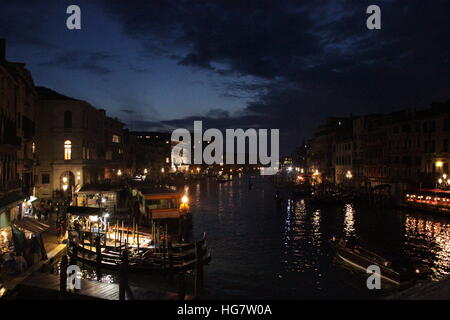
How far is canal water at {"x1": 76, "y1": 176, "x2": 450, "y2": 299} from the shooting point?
19359mm

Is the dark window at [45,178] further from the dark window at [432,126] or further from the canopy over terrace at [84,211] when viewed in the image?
the dark window at [432,126]

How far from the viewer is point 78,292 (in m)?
14.1

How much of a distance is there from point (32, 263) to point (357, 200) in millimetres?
47495

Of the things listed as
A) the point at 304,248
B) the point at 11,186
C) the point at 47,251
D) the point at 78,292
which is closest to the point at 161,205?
the point at 11,186

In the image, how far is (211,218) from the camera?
45344mm

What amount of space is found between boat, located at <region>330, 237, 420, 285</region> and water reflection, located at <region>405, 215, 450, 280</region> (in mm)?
3378

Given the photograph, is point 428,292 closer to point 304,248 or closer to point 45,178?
point 304,248

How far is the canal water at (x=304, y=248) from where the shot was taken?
63.5 feet

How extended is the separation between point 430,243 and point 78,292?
2492 cm

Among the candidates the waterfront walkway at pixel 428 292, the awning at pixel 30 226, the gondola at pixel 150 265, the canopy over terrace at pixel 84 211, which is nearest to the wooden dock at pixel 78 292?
the gondola at pixel 150 265

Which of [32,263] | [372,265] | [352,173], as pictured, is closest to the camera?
[32,263]
